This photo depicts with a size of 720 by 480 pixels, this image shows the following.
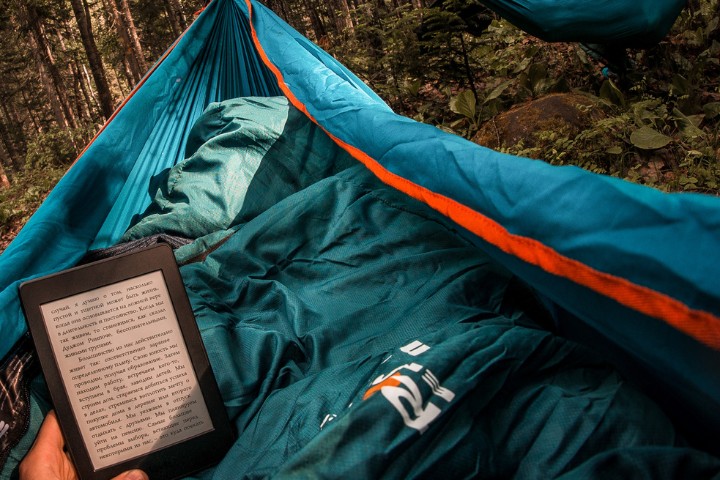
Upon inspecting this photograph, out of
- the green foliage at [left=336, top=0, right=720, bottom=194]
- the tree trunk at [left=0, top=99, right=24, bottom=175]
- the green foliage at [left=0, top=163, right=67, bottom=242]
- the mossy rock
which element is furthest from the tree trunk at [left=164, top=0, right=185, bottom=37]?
the mossy rock

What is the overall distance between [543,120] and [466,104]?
0.62m

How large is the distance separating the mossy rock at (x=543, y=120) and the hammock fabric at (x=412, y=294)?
1263mm

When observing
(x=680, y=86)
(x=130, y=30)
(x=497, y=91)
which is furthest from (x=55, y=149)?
(x=680, y=86)

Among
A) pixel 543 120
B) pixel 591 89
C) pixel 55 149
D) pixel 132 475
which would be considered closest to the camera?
pixel 132 475

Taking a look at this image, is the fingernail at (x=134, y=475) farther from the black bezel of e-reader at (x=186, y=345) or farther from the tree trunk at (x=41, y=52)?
the tree trunk at (x=41, y=52)

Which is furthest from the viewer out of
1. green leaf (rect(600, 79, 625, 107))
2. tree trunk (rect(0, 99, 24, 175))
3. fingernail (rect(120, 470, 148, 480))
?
tree trunk (rect(0, 99, 24, 175))

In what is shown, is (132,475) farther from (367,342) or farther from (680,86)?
(680,86)

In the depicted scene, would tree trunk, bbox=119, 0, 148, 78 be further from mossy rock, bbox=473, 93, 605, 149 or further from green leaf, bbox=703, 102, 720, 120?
green leaf, bbox=703, 102, 720, 120

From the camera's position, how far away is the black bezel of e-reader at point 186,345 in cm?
102

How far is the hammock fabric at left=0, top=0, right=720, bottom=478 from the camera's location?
723 millimetres

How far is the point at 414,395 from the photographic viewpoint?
0.80 meters

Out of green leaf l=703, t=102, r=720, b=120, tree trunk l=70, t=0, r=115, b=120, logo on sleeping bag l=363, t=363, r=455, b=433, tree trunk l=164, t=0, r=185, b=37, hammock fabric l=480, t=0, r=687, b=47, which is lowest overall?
green leaf l=703, t=102, r=720, b=120

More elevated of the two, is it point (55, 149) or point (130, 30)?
point (130, 30)

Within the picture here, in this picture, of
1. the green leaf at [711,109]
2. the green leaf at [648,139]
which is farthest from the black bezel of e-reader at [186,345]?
the green leaf at [711,109]
